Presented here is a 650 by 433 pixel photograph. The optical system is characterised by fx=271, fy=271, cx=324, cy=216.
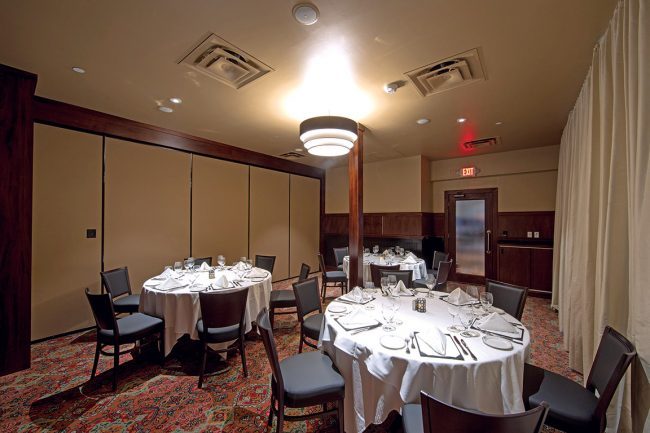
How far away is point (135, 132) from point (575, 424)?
5.71 meters

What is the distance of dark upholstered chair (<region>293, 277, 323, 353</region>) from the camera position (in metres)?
2.65

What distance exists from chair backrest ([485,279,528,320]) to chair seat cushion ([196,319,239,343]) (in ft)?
Result: 8.49

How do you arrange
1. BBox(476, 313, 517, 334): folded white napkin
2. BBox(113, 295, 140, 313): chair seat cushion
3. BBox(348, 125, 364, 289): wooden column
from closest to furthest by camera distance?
1. BBox(476, 313, 517, 334): folded white napkin
2. BBox(113, 295, 140, 313): chair seat cushion
3. BBox(348, 125, 364, 289): wooden column

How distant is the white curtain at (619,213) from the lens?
1.47 meters

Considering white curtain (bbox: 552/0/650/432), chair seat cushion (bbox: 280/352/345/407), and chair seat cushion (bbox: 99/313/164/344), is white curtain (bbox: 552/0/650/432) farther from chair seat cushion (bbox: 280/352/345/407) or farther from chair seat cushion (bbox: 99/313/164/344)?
chair seat cushion (bbox: 99/313/164/344)

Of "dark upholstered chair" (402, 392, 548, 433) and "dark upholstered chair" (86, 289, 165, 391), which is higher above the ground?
"dark upholstered chair" (402, 392, 548, 433)

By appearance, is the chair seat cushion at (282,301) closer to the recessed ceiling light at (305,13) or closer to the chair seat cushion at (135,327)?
the chair seat cushion at (135,327)

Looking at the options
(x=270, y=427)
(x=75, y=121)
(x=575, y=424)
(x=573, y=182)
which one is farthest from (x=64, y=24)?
(x=573, y=182)

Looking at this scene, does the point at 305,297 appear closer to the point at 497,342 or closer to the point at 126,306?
the point at 497,342

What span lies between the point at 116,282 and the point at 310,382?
126 inches

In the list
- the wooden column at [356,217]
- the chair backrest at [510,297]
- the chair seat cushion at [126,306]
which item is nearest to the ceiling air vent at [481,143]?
the wooden column at [356,217]

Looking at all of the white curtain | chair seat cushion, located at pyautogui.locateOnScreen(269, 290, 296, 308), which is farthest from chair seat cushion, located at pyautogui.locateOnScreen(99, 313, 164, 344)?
the white curtain

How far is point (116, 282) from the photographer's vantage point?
355 cm

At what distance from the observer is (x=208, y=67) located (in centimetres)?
271
